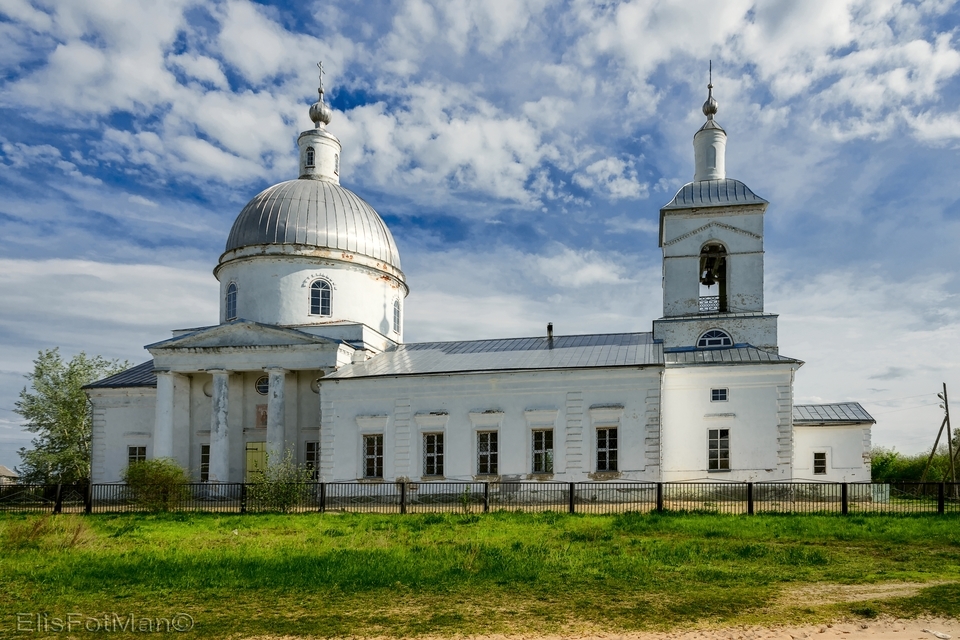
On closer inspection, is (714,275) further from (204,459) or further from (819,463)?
(204,459)

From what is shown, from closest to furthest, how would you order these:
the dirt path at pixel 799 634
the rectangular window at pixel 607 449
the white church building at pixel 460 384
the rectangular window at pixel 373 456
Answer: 1. the dirt path at pixel 799 634
2. the rectangular window at pixel 607 449
3. the white church building at pixel 460 384
4. the rectangular window at pixel 373 456

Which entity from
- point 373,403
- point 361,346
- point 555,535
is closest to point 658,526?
point 555,535

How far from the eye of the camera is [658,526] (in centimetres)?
1488

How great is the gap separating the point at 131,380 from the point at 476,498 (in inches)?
581

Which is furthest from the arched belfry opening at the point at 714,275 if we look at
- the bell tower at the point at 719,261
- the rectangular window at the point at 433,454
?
the rectangular window at the point at 433,454

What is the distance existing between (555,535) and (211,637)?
7944 millimetres

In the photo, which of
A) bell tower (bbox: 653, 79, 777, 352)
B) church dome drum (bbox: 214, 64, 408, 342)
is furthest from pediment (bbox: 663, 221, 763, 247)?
church dome drum (bbox: 214, 64, 408, 342)

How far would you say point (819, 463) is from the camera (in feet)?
84.4

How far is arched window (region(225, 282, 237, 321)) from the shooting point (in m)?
29.7

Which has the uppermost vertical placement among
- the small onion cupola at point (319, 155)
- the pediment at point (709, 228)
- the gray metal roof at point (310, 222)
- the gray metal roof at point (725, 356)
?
the small onion cupola at point (319, 155)

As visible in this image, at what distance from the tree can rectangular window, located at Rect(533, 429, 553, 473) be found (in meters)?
23.0

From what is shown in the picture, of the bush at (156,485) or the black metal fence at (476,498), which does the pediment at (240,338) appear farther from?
the black metal fence at (476,498)

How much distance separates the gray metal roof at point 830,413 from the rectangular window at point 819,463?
104 cm

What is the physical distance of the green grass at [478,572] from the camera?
7641mm
